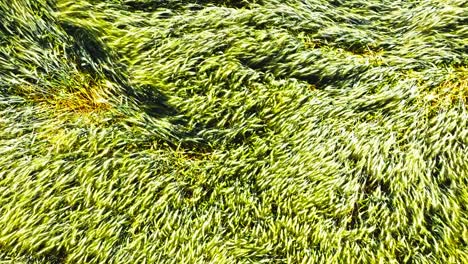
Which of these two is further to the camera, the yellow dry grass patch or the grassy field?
the yellow dry grass patch

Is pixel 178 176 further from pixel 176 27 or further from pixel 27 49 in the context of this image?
pixel 27 49

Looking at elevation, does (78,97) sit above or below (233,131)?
above

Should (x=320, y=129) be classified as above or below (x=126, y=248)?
above

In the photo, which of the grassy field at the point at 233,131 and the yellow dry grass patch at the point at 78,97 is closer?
the grassy field at the point at 233,131

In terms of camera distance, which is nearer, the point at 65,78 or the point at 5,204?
the point at 5,204

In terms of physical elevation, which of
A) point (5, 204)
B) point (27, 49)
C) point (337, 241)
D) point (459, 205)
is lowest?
point (337, 241)

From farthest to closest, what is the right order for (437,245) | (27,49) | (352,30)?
(352,30)
(27,49)
(437,245)

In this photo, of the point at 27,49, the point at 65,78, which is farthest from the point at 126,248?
the point at 27,49

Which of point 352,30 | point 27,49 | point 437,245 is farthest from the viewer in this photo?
point 352,30
